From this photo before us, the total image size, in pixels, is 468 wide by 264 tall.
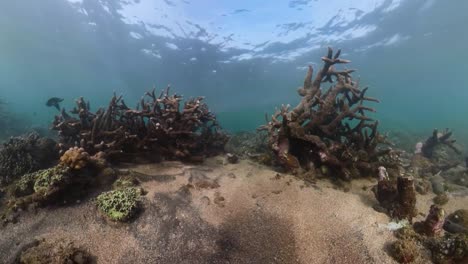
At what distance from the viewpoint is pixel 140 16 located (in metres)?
24.9

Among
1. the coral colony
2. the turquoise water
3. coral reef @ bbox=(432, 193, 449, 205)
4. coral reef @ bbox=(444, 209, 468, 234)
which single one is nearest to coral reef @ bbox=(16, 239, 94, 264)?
the coral colony

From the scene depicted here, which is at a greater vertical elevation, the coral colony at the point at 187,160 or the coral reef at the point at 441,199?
the coral colony at the point at 187,160

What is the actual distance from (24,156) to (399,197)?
7.59 metres

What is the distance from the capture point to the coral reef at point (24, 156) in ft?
15.5

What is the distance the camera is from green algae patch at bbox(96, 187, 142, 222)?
11.9 feet

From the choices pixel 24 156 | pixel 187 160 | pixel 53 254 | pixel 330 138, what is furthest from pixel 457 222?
pixel 24 156

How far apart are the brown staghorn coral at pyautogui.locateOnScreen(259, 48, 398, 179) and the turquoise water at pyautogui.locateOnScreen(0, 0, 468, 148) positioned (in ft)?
64.8

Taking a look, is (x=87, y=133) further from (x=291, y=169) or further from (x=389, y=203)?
(x=389, y=203)

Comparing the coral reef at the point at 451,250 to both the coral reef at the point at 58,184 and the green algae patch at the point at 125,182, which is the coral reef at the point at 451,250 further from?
the coral reef at the point at 58,184

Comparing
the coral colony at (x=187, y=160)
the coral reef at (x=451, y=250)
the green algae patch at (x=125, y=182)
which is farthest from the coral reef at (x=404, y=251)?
the green algae patch at (x=125, y=182)

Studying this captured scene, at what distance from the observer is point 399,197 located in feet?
13.0

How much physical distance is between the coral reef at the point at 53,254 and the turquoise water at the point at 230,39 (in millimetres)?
24244

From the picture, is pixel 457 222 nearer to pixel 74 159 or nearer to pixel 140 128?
pixel 74 159

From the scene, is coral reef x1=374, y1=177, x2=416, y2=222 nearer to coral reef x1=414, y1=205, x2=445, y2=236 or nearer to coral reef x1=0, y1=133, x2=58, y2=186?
coral reef x1=414, y1=205, x2=445, y2=236
